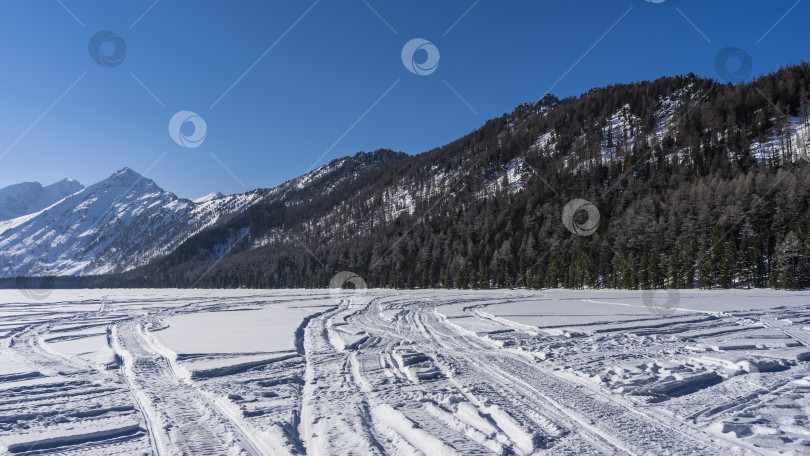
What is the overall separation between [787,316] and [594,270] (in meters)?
42.1

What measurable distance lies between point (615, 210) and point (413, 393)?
90.9 metres

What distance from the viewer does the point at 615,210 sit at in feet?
279

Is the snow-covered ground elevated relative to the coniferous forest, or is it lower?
lower

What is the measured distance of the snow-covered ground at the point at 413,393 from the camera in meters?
5.08

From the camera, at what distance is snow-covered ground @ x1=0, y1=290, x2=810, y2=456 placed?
200 inches

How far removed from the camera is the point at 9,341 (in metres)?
13.3

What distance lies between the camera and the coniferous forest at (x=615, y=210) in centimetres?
→ 5056

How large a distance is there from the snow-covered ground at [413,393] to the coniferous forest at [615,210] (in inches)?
1757

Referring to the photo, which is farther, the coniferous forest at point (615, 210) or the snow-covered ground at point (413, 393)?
the coniferous forest at point (615, 210)

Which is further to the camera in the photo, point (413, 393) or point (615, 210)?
point (615, 210)

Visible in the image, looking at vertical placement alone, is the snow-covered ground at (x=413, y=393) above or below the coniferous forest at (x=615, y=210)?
below

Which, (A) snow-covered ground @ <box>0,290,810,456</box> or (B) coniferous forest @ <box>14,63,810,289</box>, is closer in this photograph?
(A) snow-covered ground @ <box>0,290,810,456</box>

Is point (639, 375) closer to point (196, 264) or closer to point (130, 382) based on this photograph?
point (130, 382)

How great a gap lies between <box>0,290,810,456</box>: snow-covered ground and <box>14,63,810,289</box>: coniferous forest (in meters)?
44.6
